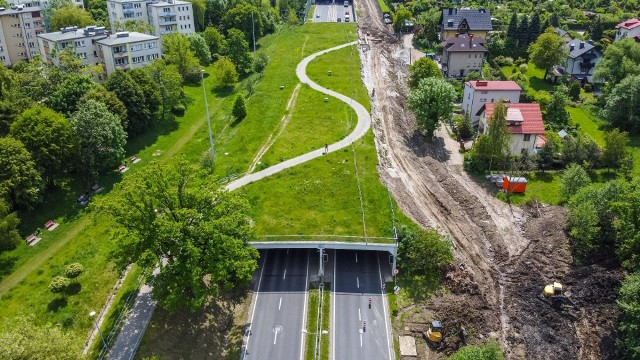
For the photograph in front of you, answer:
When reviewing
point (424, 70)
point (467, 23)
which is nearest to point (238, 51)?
point (424, 70)

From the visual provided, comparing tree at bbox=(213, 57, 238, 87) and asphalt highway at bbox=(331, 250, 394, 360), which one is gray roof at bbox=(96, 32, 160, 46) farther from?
asphalt highway at bbox=(331, 250, 394, 360)

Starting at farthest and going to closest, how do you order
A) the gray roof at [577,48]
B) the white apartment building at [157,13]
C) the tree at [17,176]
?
the white apartment building at [157,13] < the gray roof at [577,48] < the tree at [17,176]

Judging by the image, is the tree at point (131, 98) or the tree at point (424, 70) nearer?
the tree at point (131, 98)

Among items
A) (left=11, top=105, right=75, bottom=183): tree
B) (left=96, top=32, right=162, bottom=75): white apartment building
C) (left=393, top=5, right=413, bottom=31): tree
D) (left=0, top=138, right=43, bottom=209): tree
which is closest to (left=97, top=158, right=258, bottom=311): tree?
(left=0, top=138, right=43, bottom=209): tree

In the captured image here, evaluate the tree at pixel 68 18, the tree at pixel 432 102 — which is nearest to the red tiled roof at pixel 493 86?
the tree at pixel 432 102

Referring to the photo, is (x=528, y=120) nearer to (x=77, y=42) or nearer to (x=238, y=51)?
(x=238, y=51)

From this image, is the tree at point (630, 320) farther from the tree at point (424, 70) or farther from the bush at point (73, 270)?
the tree at point (424, 70)

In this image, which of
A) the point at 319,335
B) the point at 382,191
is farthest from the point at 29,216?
the point at 382,191
